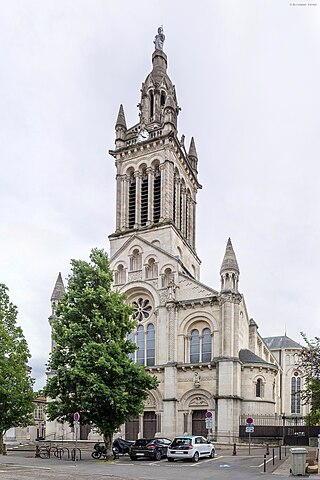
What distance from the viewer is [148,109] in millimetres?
59469

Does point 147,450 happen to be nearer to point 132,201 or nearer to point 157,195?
point 157,195

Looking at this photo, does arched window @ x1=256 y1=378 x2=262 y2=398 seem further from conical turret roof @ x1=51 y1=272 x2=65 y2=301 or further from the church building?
conical turret roof @ x1=51 y1=272 x2=65 y2=301

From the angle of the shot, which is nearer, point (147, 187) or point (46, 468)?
point (46, 468)

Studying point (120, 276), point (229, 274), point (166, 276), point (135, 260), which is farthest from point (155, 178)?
point (229, 274)

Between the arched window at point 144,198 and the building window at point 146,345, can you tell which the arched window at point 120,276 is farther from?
the arched window at point 144,198

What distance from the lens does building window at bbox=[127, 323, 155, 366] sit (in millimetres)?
47562

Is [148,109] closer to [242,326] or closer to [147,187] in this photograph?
[147,187]

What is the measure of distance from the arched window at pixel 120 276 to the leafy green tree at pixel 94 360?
17185 mm

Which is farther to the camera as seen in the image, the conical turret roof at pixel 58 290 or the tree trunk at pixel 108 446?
the conical turret roof at pixel 58 290

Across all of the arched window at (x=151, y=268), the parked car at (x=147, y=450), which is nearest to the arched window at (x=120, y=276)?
the arched window at (x=151, y=268)

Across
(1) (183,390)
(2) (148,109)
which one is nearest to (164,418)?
(1) (183,390)

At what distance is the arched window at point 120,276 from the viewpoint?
2018 inches

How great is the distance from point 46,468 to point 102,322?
351 inches

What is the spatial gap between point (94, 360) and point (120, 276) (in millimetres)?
21328
